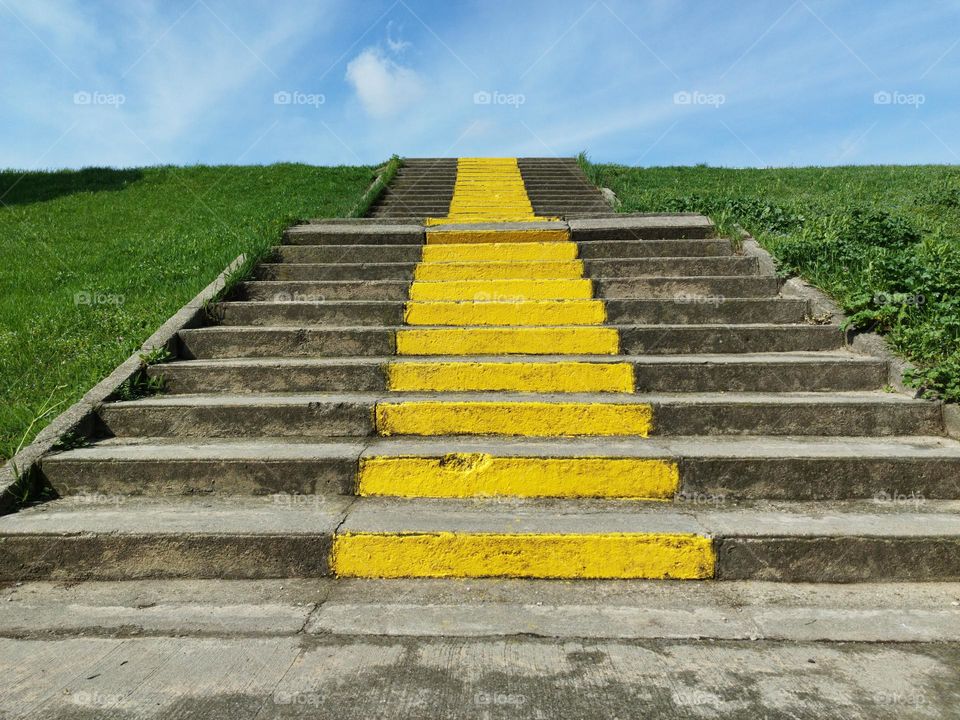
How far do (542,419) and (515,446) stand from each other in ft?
0.90

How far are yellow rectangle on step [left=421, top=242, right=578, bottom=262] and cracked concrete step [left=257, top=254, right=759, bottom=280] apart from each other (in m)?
0.29

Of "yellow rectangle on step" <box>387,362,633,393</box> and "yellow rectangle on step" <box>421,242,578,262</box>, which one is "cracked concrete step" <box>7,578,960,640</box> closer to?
"yellow rectangle on step" <box>387,362,633,393</box>

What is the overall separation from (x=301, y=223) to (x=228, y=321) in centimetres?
211

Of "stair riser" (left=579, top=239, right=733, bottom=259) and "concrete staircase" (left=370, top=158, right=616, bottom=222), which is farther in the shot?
"concrete staircase" (left=370, top=158, right=616, bottom=222)

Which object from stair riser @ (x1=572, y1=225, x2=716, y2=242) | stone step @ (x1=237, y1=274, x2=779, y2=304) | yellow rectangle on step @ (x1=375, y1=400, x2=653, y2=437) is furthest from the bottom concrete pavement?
stair riser @ (x1=572, y1=225, x2=716, y2=242)

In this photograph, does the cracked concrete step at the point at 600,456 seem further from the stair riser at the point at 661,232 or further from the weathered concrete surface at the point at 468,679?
the stair riser at the point at 661,232

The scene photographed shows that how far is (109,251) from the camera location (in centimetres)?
629

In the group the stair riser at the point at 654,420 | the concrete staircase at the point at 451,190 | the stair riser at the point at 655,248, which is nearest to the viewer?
the stair riser at the point at 654,420

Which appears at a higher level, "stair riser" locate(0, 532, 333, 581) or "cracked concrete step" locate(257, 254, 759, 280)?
"cracked concrete step" locate(257, 254, 759, 280)

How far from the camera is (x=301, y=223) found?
237 inches

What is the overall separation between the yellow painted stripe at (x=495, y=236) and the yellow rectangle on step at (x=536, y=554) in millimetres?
3604

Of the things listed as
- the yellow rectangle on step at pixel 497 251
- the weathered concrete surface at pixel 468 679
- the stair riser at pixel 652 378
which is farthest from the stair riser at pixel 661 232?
the weathered concrete surface at pixel 468 679

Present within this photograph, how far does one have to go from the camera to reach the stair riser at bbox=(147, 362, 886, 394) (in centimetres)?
333

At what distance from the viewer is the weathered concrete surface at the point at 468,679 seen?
1627 millimetres
